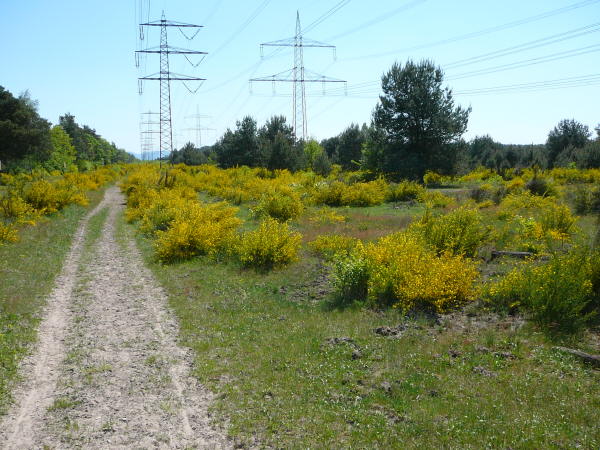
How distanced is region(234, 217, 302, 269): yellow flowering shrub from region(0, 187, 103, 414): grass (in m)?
5.07

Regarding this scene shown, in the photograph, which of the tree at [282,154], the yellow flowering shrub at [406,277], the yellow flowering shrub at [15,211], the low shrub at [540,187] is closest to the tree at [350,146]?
the tree at [282,154]

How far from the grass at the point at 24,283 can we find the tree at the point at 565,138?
6396 cm

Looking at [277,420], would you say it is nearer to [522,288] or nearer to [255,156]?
[522,288]

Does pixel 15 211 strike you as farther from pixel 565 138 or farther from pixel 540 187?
pixel 565 138

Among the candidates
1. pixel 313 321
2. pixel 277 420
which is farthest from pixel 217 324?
pixel 277 420

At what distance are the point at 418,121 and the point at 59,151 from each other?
193 feet

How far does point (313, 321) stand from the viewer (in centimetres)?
878

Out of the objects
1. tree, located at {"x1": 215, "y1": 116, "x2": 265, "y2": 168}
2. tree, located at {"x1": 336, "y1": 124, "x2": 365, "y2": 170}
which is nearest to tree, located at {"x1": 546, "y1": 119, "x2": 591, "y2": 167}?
tree, located at {"x1": 336, "y1": 124, "x2": 365, "y2": 170}

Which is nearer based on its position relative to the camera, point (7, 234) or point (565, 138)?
point (7, 234)

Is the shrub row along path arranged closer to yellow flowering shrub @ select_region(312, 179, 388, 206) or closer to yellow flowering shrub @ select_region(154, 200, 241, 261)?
yellow flowering shrub @ select_region(154, 200, 241, 261)

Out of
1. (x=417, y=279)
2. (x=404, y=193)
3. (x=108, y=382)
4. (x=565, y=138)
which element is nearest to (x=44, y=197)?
(x=108, y=382)

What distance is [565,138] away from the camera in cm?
6406

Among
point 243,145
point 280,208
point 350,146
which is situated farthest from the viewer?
point 350,146

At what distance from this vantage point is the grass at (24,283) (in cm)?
709
